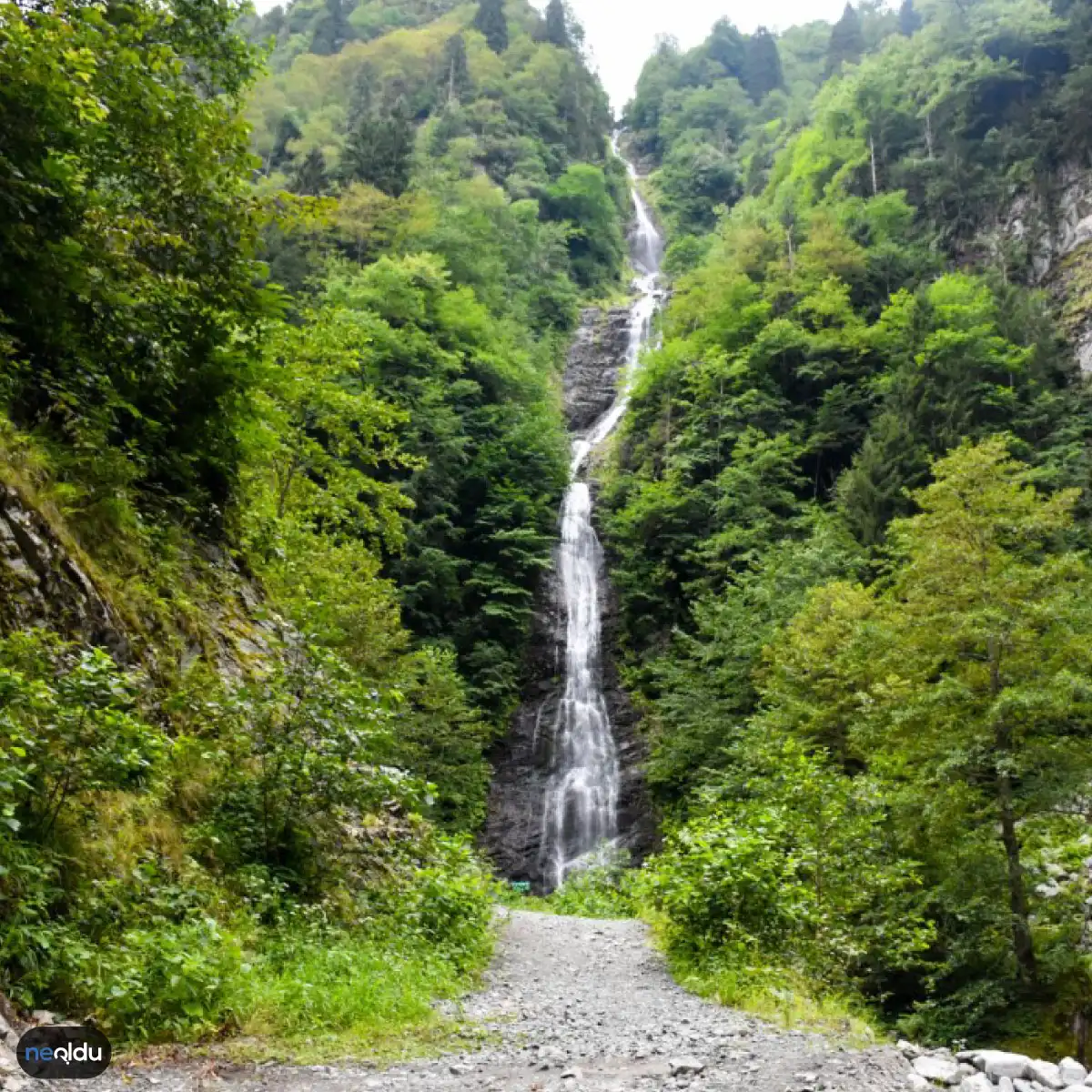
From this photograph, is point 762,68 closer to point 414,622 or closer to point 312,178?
point 312,178

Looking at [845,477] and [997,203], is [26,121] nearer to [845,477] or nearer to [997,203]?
[845,477]

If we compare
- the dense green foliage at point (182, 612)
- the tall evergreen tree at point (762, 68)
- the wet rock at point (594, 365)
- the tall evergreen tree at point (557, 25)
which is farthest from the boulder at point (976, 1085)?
the tall evergreen tree at point (762, 68)

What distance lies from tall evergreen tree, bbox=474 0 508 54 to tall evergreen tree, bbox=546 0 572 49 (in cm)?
405

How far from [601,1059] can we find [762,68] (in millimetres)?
94539

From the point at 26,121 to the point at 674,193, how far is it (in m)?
64.9

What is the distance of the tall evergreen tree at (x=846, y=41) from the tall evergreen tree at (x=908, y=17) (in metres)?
3.25

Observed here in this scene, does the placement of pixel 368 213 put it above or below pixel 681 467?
above

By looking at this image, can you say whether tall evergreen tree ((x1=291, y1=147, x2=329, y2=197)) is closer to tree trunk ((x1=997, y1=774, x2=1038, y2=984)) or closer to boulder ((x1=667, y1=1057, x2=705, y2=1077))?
tree trunk ((x1=997, y1=774, x2=1038, y2=984))

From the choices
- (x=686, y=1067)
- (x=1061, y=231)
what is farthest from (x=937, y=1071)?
(x=1061, y=231)

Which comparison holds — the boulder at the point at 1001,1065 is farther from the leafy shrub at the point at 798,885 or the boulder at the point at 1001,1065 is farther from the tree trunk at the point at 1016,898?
the tree trunk at the point at 1016,898

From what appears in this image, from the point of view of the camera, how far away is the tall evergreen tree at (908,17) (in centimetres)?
6650

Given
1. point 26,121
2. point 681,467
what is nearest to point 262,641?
point 26,121

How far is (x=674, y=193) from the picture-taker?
2502 inches

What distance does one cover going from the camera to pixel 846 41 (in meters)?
67.4
